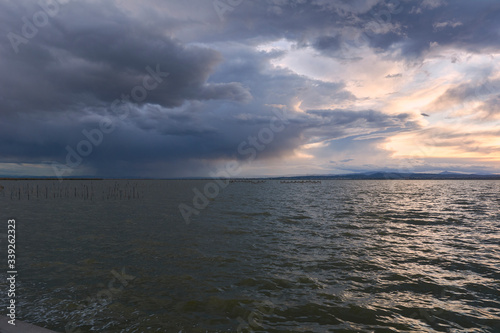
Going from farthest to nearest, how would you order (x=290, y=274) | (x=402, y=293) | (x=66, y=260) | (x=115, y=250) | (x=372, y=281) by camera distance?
1. (x=115, y=250)
2. (x=66, y=260)
3. (x=290, y=274)
4. (x=372, y=281)
5. (x=402, y=293)

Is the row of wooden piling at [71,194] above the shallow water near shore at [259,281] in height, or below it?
below

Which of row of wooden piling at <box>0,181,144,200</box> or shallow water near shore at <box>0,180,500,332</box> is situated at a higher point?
shallow water near shore at <box>0,180,500,332</box>

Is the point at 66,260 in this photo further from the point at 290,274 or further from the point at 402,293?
the point at 402,293

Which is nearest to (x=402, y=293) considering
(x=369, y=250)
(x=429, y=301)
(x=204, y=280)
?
(x=429, y=301)

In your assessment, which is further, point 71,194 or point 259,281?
point 71,194

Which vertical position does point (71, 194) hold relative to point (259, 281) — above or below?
below

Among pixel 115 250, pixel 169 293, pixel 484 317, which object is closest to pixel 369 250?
pixel 484 317

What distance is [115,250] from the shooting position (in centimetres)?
1989

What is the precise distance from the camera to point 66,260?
17.2 meters

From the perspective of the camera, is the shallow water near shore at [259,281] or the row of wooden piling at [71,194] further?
the row of wooden piling at [71,194]

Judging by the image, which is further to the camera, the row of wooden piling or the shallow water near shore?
the row of wooden piling

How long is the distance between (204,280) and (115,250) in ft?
32.2

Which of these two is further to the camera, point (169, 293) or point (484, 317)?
point (169, 293)

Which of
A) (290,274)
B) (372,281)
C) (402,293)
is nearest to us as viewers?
(402,293)
